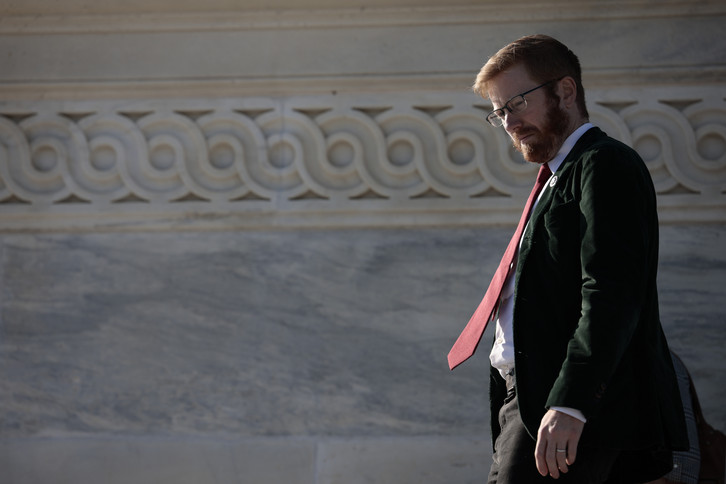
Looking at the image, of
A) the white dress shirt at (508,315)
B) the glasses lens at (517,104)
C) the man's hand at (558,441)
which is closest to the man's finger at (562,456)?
the man's hand at (558,441)

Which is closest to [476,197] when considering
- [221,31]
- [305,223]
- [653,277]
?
[305,223]

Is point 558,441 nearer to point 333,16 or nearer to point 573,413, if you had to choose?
point 573,413

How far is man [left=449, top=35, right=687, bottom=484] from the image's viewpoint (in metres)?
1.78

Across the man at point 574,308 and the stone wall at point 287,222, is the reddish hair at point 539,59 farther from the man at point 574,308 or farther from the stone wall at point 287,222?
the stone wall at point 287,222

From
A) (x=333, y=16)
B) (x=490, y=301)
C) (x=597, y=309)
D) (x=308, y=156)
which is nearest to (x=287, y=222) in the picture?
(x=308, y=156)

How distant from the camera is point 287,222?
3549mm

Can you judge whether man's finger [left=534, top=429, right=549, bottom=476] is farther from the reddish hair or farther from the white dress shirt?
the reddish hair

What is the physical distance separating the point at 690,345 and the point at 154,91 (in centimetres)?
219

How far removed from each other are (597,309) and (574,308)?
0.46 ft

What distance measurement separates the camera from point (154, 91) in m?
3.70

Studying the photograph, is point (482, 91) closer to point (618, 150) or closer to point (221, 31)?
point (618, 150)

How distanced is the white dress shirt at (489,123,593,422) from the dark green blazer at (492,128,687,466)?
6cm

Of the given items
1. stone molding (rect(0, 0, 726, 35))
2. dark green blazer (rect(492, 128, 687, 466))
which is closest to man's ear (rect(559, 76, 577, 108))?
dark green blazer (rect(492, 128, 687, 466))

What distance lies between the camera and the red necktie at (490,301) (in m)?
2.07
